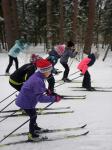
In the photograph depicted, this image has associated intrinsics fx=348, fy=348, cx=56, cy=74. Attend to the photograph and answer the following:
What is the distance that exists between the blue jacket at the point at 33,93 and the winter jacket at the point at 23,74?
1.78m

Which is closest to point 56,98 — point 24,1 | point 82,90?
point 82,90

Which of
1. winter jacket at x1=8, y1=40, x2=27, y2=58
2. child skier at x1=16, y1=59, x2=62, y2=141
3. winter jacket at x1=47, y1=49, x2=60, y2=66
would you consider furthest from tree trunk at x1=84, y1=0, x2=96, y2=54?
child skier at x1=16, y1=59, x2=62, y2=141

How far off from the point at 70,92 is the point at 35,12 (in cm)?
3254

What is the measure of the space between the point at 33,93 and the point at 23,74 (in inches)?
78.8

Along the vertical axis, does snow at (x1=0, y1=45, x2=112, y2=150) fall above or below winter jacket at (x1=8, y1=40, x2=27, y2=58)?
below

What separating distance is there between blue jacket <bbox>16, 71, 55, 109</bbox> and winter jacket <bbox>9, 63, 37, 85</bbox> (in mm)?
1779

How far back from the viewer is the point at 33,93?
6613mm

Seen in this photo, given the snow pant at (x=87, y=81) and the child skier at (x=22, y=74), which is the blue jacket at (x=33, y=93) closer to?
the child skier at (x=22, y=74)

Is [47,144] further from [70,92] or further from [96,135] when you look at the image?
[70,92]

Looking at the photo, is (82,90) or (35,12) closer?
(82,90)

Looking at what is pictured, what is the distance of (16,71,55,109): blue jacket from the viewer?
21.3 ft

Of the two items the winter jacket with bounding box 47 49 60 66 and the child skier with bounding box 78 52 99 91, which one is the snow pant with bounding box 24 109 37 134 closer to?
the winter jacket with bounding box 47 49 60 66

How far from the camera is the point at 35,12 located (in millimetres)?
43219

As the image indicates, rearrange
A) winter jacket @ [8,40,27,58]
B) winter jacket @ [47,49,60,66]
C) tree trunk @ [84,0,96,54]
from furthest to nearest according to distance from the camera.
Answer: tree trunk @ [84,0,96,54] < winter jacket @ [8,40,27,58] < winter jacket @ [47,49,60,66]
